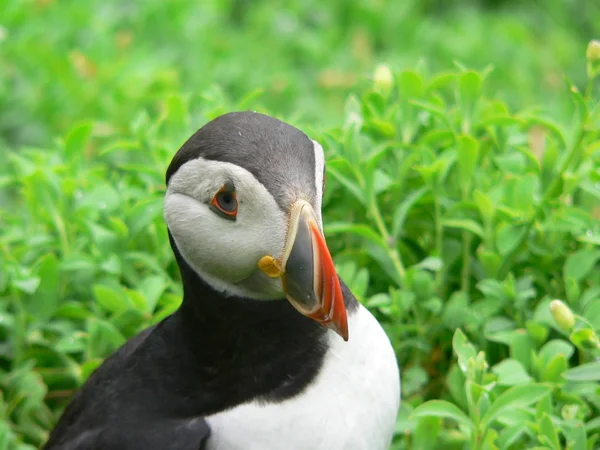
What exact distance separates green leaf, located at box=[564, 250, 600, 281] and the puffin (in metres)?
0.66

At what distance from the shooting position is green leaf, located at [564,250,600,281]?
2.75 m

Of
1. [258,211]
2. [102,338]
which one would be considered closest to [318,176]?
[258,211]

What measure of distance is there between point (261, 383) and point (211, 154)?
0.57m

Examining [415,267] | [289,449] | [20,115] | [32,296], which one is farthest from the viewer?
[20,115]

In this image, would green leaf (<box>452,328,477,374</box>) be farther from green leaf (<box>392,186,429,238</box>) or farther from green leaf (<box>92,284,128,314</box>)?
green leaf (<box>92,284,128,314</box>)

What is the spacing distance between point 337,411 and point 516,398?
452mm

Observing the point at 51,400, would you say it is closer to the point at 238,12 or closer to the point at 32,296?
the point at 32,296

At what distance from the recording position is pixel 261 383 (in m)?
2.26

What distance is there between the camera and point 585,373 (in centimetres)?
234

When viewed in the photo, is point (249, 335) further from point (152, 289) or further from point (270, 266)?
point (152, 289)

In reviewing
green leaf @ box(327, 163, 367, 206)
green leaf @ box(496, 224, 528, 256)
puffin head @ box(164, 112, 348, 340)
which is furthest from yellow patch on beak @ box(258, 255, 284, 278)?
green leaf @ box(496, 224, 528, 256)

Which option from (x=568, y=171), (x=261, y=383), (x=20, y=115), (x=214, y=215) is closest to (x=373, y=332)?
(x=261, y=383)

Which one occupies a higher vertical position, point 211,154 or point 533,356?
point 211,154

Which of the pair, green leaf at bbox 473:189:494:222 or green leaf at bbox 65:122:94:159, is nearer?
green leaf at bbox 473:189:494:222
